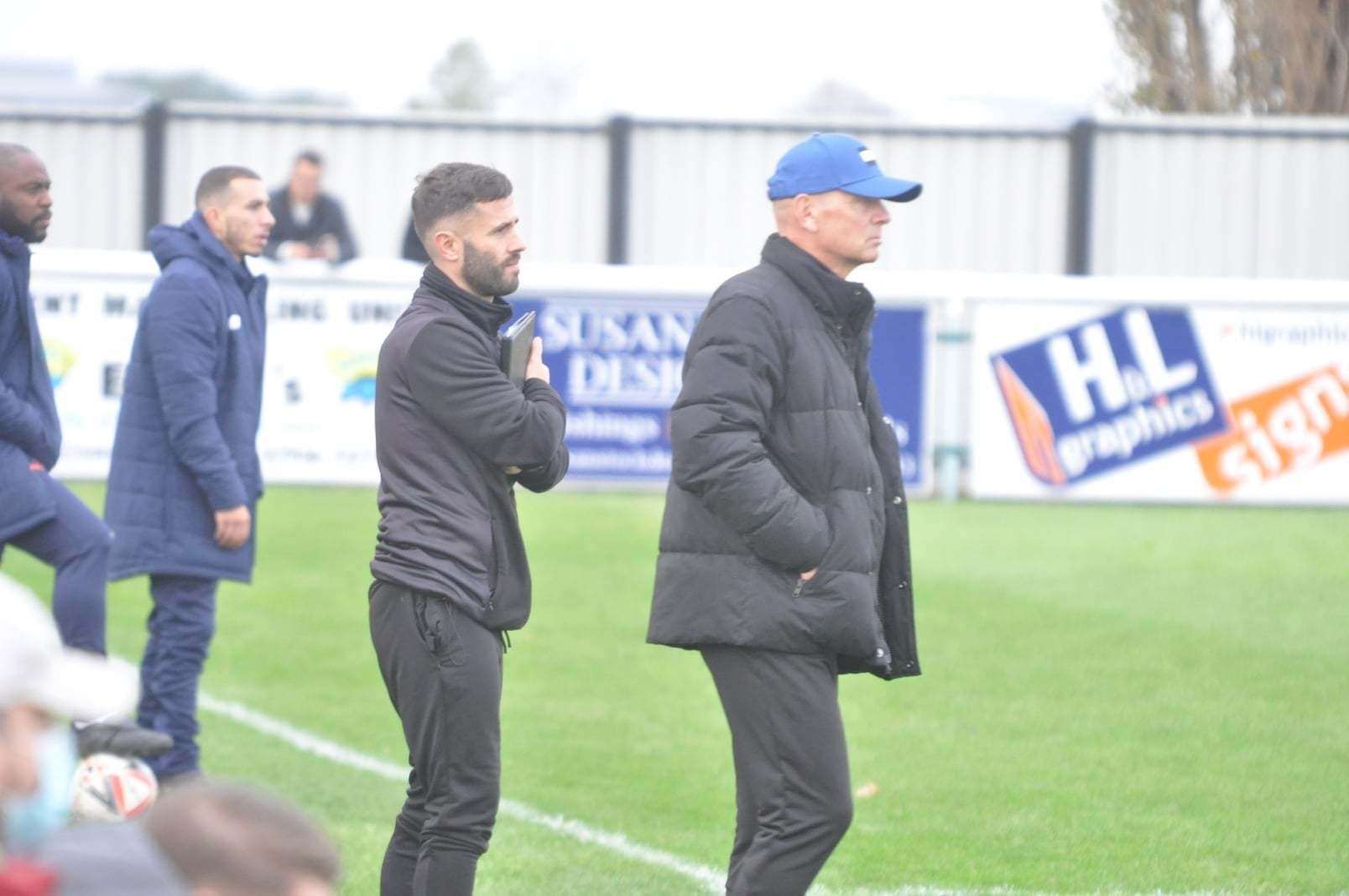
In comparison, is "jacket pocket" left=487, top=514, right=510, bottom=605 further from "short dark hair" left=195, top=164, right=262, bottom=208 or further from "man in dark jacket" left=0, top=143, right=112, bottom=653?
"short dark hair" left=195, top=164, right=262, bottom=208

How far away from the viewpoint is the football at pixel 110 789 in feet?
17.7

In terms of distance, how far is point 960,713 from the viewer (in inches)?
337

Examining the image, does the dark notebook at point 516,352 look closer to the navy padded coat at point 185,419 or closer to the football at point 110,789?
the football at point 110,789

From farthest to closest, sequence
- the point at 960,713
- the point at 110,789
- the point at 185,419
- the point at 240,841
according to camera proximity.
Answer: the point at 960,713 → the point at 185,419 → the point at 110,789 → the point at 240,841

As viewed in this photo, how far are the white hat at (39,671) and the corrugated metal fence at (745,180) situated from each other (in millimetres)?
19458

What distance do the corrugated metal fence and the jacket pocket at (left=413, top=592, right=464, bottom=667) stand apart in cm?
1746

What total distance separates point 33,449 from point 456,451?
224 centimetres

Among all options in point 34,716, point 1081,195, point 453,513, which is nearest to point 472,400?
point 453,513

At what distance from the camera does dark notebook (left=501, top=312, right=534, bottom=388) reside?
489 centimetres

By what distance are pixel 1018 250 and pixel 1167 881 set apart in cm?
1663

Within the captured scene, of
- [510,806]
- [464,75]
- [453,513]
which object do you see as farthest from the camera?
[464,75]

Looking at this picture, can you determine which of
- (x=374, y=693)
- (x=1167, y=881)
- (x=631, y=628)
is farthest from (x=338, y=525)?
(x=1167, y=881)

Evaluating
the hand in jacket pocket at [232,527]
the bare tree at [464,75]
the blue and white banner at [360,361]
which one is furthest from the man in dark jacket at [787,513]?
the bare tree at [464,75]

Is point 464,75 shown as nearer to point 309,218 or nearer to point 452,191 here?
point 309,218
